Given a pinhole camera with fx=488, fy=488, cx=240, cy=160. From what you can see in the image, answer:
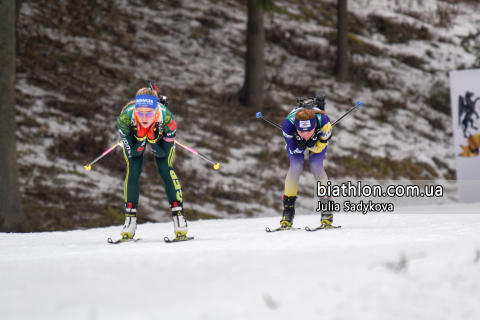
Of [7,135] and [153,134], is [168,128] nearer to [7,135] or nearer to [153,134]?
[153,134]

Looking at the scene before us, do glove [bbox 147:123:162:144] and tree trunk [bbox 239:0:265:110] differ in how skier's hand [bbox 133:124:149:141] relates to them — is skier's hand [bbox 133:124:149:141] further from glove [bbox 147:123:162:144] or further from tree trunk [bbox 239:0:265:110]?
tree trunk [bbox 239:0:265:110]

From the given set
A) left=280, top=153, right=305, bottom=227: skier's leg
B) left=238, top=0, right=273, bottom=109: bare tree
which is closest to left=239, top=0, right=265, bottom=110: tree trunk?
left=238, top=0, right=273, bottom=109: bare tree

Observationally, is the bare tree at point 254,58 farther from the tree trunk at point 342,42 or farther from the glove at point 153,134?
the glove at point 153,134

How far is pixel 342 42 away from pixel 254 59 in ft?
13.6

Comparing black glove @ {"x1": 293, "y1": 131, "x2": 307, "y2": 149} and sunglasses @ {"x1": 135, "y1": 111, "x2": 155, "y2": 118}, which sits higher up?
sunglasses @ {"x1": 135, "y1": 111, "x2": 155, "y2": 118}

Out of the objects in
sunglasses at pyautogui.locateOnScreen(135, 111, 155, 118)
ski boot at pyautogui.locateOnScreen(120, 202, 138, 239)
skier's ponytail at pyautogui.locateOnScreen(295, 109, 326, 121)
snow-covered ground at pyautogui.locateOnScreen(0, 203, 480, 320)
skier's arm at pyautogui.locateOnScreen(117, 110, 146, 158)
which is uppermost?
skier's ponytail at pyautogui.locateOnScreen(295, 109, 326, 121)

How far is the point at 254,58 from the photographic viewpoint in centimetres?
1323

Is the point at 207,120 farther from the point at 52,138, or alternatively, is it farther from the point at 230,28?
the point at 230,28

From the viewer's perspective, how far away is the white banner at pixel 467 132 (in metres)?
9.89

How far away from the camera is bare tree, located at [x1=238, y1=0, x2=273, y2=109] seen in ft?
42.9

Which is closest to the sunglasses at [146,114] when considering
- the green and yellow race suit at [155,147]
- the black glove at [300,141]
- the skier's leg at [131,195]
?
the green and yellow race suit at [155,147]

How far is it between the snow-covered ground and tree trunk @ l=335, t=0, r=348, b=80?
11508mm

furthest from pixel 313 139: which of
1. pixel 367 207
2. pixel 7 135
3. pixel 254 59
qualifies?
pixel 254 59

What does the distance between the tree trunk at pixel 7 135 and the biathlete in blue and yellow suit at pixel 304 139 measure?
443 cm
